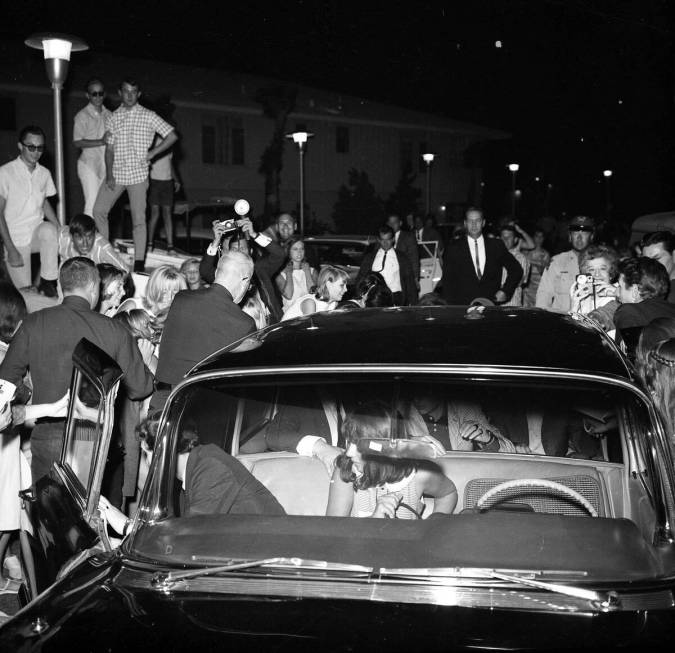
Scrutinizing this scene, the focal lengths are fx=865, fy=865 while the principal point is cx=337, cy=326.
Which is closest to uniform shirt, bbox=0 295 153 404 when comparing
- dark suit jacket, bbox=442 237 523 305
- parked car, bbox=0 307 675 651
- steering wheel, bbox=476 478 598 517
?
parked car, bbox=0 307 675 651

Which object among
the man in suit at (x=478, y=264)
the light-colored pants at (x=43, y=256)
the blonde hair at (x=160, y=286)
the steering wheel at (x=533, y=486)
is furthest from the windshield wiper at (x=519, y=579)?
the light-colored pants at (x=43, y=256)

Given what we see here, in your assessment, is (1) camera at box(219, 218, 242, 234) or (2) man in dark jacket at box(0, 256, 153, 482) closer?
(2) man in dark jacket at box(0, 256, 153, 482)

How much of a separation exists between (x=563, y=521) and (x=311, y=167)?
36293 mm

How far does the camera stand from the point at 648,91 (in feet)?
138

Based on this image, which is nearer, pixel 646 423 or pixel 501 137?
pixel 646 423

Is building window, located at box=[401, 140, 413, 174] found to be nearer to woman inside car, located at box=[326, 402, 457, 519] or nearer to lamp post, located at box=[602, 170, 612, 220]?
lamp post, located at box=[602, 170, 612, 220]

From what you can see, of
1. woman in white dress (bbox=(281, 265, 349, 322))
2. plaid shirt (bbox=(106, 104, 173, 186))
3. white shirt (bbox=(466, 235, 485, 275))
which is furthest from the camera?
plaid shirt (bbox=(106, 104, 173, 186))

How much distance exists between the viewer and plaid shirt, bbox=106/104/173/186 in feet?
33.0

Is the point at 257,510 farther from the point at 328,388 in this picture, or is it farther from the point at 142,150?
the point at 142,150

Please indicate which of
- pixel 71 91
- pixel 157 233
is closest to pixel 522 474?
pixel 157 233

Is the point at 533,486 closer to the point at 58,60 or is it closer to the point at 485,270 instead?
the point at 485,270

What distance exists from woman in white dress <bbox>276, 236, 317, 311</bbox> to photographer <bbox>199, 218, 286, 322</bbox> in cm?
81

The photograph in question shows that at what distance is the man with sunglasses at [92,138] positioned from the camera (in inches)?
419

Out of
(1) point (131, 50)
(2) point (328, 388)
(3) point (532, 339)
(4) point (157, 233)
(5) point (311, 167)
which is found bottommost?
(2) point (328, 388)
